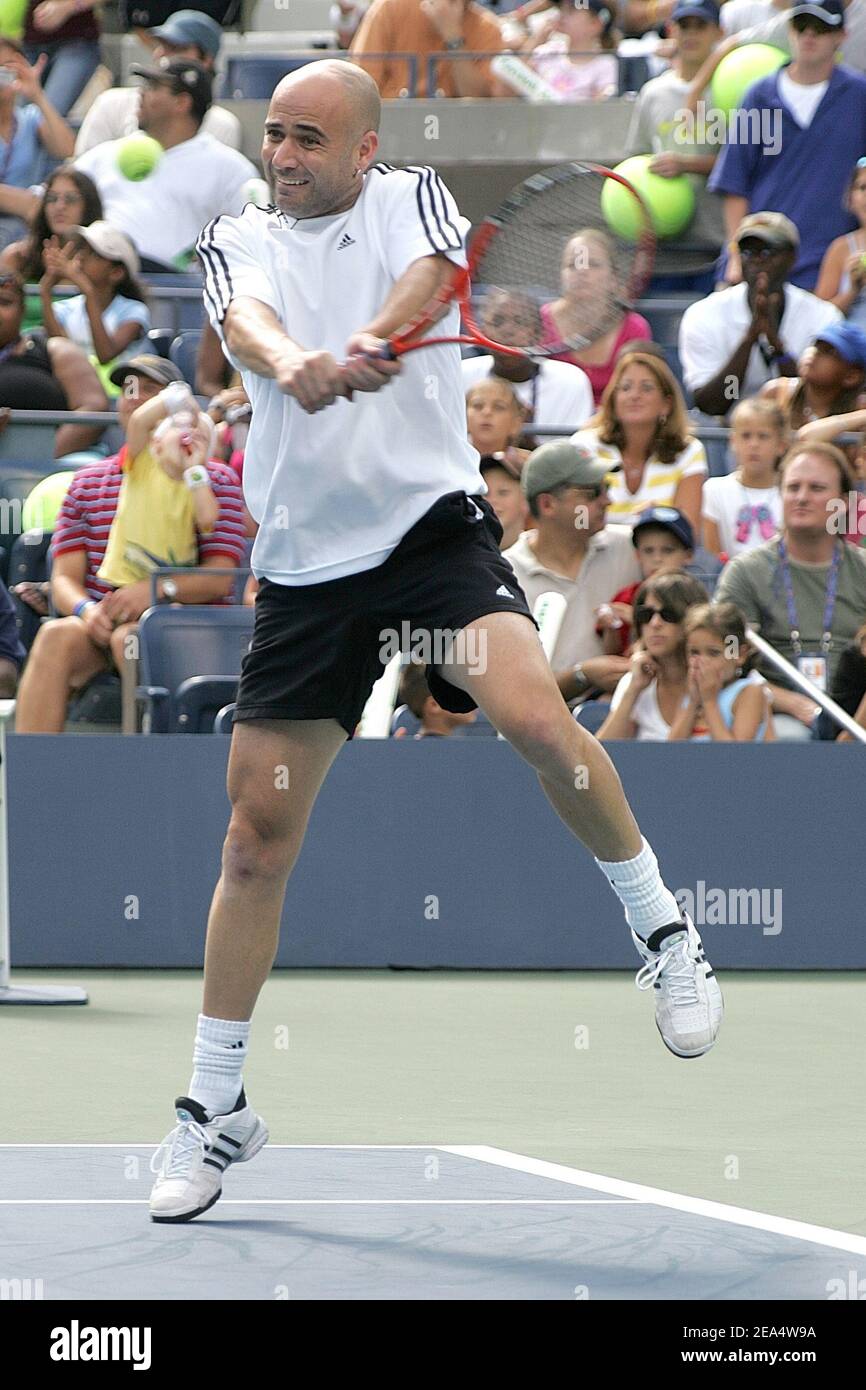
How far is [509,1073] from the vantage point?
6.16m

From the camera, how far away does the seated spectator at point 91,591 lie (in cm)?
872

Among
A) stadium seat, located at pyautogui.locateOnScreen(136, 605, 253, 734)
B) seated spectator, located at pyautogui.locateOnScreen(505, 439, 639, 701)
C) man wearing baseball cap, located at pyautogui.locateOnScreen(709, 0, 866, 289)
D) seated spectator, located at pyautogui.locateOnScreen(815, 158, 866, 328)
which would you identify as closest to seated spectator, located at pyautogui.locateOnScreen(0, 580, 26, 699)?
stadium seat, located at pyautogui.locateOnScreen(136, 605, 253, 734)

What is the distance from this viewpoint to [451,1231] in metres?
3.94

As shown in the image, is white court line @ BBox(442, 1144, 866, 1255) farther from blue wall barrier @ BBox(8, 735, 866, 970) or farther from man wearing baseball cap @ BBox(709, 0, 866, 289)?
man wearing baseball cap @ BBox(709, 0, 866, 289)

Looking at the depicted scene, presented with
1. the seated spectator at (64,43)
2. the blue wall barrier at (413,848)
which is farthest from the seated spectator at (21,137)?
the blue wall barrier at (413,848)

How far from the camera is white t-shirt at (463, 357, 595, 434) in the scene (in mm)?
10156

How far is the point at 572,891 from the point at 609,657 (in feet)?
2.88

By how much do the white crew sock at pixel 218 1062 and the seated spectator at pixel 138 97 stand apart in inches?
363

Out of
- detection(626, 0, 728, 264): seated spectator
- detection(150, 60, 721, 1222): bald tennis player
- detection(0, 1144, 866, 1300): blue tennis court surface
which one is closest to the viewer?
detection(0, 1144, 866, 1300): blue tennis court surface

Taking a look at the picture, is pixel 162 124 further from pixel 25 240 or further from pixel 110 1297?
pixel 110 1297

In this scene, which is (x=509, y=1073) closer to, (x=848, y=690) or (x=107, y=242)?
(x=848, y=690)

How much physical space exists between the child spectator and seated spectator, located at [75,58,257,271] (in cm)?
291

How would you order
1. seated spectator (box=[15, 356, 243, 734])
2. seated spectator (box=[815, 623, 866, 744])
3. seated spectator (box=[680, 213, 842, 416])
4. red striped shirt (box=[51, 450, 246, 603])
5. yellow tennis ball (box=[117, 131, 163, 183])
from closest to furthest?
seated spectator (box=[815, 623, 866, 744]) < seated spectator (box=[15, 356, 243, 734]) < red striped shirt (box=[51, 450, 246, 603]) < seated spectator (box=[680, 213, 842, 416]) < yellow tennis ball (box=[117, 131, 163, 183])
